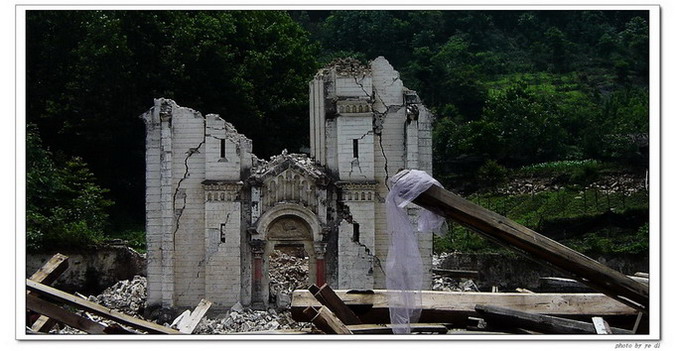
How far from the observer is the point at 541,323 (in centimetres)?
1091

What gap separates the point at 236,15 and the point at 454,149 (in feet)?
27.0

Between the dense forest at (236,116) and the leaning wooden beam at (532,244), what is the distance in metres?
19.2

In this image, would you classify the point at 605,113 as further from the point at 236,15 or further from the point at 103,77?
the point at 103,77

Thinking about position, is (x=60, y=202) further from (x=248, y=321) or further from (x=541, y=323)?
(x=541, y=323)

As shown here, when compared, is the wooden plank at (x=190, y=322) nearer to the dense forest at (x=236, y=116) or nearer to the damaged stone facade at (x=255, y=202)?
the damaged stone facade at (x=255, y=202)

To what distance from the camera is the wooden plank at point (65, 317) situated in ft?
39.2

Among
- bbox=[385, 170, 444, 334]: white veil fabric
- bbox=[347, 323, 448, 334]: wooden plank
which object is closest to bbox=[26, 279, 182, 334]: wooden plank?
bbox=[347, 323, 448, 334]: wooden plank

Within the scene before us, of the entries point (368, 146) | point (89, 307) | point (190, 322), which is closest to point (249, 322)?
point (368, 146)

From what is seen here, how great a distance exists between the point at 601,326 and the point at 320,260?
13.9 meters

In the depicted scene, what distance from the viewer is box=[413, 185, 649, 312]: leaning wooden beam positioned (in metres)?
10.2

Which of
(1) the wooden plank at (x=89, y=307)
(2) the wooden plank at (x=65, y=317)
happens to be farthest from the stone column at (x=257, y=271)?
(2) the wooden plank at (x=65, y=317)

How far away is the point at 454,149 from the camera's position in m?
38.6
